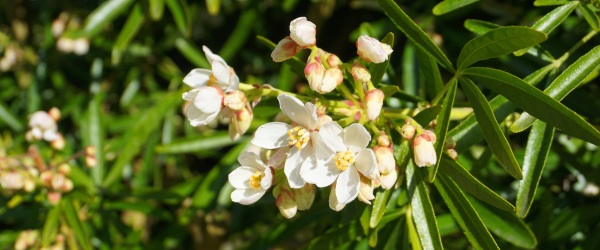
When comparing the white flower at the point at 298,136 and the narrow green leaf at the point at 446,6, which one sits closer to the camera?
the white flower at the point at 298,136

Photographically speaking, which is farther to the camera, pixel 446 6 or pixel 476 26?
pixel 476 26

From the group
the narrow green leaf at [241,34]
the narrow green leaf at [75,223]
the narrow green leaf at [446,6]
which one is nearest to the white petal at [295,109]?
the narrow green leaf at [446,6]

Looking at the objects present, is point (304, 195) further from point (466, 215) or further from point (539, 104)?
point (539, 104)

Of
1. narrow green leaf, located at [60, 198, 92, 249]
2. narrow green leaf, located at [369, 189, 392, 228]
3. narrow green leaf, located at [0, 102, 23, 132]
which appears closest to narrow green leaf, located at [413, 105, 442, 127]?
narrow green leaf, located at [369, 189, 392, 228]

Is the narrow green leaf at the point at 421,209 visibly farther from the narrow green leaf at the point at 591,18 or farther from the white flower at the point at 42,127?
the white flower at the point at 42,127

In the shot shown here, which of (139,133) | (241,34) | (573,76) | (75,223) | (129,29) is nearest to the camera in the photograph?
(573,76)

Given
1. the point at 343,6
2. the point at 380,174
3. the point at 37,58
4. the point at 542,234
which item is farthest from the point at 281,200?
the point at 37,58

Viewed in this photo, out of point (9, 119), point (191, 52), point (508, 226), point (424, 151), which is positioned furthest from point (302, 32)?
point (9, 119)
